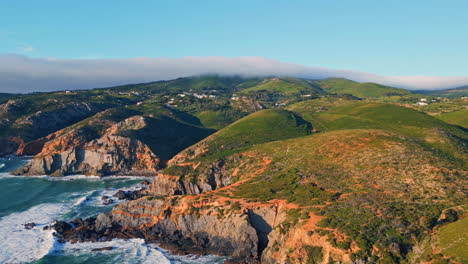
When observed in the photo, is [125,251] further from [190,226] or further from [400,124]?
[400,124]

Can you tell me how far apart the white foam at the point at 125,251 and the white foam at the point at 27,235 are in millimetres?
4954

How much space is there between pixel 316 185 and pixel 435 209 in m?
21.5

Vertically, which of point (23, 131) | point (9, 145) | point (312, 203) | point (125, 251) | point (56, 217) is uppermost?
point (312, 203)

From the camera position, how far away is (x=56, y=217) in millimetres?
76750

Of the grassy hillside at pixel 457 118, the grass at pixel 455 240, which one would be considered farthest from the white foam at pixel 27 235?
the grassy hillside at pixel 457 118

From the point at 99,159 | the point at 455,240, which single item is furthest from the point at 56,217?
the point at 455,240

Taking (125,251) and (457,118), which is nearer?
(125,251)

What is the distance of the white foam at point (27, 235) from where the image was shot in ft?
188

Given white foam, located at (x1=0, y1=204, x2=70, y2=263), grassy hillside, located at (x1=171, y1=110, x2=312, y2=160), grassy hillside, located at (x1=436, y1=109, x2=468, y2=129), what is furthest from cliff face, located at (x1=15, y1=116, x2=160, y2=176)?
grassy hillside, located at (x1=436, y1=109, x2=468, y2=129)

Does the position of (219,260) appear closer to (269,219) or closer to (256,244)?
(256,244)

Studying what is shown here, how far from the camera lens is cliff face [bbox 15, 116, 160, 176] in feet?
409

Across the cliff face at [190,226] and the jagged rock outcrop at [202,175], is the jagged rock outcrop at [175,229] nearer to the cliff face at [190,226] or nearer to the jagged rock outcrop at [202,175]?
the cliff face at [190,226]

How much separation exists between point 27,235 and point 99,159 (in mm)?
63824

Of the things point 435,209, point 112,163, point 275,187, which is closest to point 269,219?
point 275,187
